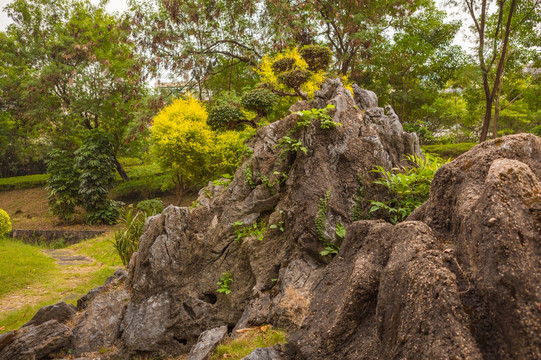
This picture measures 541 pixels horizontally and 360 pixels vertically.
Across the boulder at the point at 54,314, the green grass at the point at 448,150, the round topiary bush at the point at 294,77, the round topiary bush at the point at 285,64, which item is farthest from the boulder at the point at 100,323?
the green grass at the point at 448,150

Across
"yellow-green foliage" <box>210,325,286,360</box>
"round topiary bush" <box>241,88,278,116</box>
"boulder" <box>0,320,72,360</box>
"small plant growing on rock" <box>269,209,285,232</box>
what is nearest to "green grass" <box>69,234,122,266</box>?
"boulder" <box>0,320,72,360</box>

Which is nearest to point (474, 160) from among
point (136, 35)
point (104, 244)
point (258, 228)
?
point (258, 228)

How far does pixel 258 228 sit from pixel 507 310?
197 inches

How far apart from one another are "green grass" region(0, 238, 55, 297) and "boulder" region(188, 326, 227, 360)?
28.7 feet

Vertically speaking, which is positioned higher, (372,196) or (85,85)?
(85,85)

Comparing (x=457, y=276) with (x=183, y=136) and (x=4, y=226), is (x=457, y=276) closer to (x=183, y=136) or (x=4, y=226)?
(x=183, y=136)

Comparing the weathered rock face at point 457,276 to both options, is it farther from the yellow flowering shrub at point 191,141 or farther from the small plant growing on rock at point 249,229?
the yellow flowering shrub at point 191,141

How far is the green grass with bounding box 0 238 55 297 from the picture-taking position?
1134cm

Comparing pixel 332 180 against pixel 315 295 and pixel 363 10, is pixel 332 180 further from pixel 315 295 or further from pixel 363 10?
pixel 363 10

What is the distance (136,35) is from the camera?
19.2m

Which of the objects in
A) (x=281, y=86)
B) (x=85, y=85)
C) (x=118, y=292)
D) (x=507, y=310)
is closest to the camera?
(x=507, y=310)

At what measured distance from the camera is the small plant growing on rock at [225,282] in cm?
705

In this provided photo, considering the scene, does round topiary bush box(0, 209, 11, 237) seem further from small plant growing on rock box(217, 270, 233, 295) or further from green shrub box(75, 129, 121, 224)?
small plant growing on rock box(217, 270, 233, 295)

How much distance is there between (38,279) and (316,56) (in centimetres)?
1247
